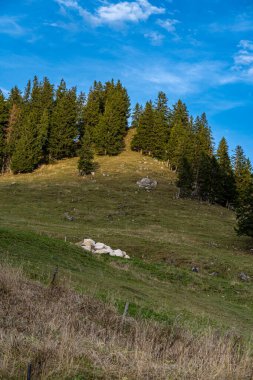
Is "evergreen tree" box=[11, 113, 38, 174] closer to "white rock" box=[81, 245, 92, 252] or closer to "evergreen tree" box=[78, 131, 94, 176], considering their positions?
"evergreen tree" box=[78, 131, 94, 176]

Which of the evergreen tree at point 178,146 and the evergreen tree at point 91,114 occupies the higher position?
the evergreen tree at point 91,114

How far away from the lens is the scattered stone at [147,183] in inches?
3204

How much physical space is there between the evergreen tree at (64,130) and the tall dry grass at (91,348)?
91911 mm

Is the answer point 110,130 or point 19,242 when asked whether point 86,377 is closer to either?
point 19,242

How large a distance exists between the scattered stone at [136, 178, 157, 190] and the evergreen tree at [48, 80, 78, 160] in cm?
2865

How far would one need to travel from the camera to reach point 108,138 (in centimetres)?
10325

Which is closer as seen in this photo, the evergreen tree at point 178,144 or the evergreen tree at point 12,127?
the evergreen tree at point 178,144

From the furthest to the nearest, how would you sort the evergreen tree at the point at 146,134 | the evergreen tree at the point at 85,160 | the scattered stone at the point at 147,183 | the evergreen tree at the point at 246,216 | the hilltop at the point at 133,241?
1. the evergreen tree at the point at 146,134
2. the evergreen tree at the point at 85,160
3. the scattered stone at the point at 147,183
4. the evergreen tree at the point at 246,216
5. the hilltop at the point at 133,241

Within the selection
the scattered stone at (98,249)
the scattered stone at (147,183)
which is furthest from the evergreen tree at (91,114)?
the scattered stone at (98,249)

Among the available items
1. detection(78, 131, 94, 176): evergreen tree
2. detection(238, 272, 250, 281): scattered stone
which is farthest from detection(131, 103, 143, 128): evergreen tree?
detection(238, 272, 250, 281): scattered stone

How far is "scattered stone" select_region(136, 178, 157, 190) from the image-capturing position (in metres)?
81.4

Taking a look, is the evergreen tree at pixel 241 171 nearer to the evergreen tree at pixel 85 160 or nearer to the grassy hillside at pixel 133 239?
the grassy hillside at pixel 133 239

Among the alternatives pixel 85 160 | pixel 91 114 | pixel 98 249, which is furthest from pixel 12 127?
pixel 98 249

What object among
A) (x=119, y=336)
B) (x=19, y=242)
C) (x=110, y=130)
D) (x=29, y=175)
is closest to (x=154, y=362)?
(x=119, y=336)
